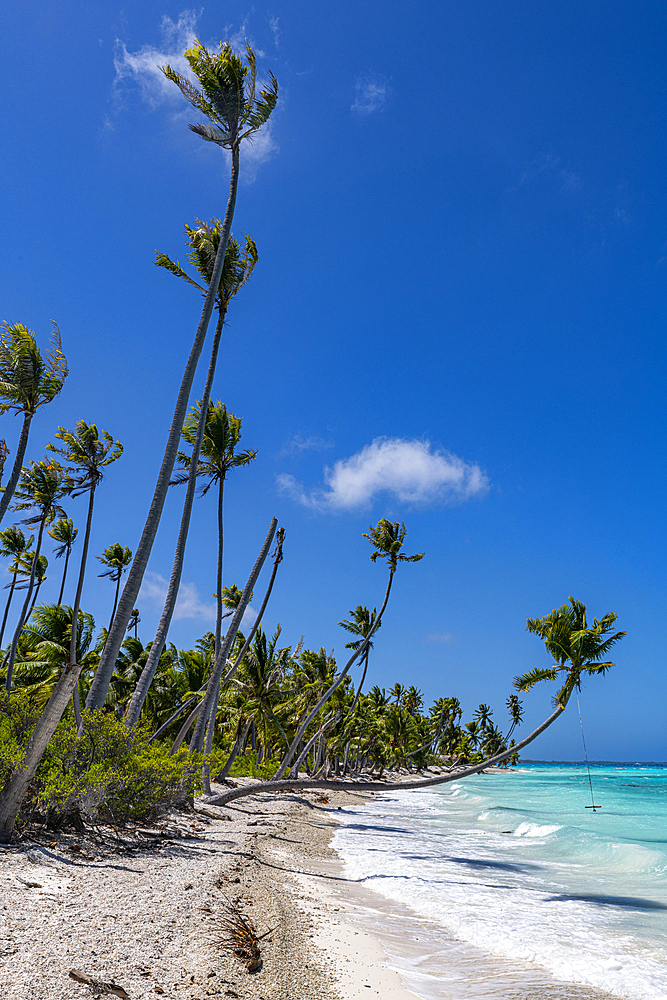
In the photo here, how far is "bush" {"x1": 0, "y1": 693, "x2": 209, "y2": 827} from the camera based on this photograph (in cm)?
739

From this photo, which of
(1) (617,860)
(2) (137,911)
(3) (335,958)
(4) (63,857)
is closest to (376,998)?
(3) (335,958)

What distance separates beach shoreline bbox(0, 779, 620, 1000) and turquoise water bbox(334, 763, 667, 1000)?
0.78 meters

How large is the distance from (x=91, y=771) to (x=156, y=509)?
512 cm

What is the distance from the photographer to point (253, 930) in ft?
19.4

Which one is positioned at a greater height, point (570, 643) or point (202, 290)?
point (202, 290)

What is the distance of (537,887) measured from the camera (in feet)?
41.0

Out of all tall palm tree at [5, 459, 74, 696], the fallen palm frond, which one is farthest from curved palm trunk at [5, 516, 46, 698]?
the fallen palm frond

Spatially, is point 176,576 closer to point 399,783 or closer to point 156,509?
point 156,509

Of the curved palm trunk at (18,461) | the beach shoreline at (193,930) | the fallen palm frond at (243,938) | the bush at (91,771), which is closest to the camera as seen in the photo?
the beach shoreline at (193,930)

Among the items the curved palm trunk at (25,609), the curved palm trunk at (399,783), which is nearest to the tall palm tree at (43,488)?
the curved palm trunk at (25,609)

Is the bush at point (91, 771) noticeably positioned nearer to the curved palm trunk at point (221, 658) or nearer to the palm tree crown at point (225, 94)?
the curved palm trunk at point (221, 658)

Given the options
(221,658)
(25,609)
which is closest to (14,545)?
(25,609)

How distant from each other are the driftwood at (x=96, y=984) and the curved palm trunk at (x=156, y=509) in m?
6.02

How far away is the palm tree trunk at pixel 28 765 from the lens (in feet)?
21.9
